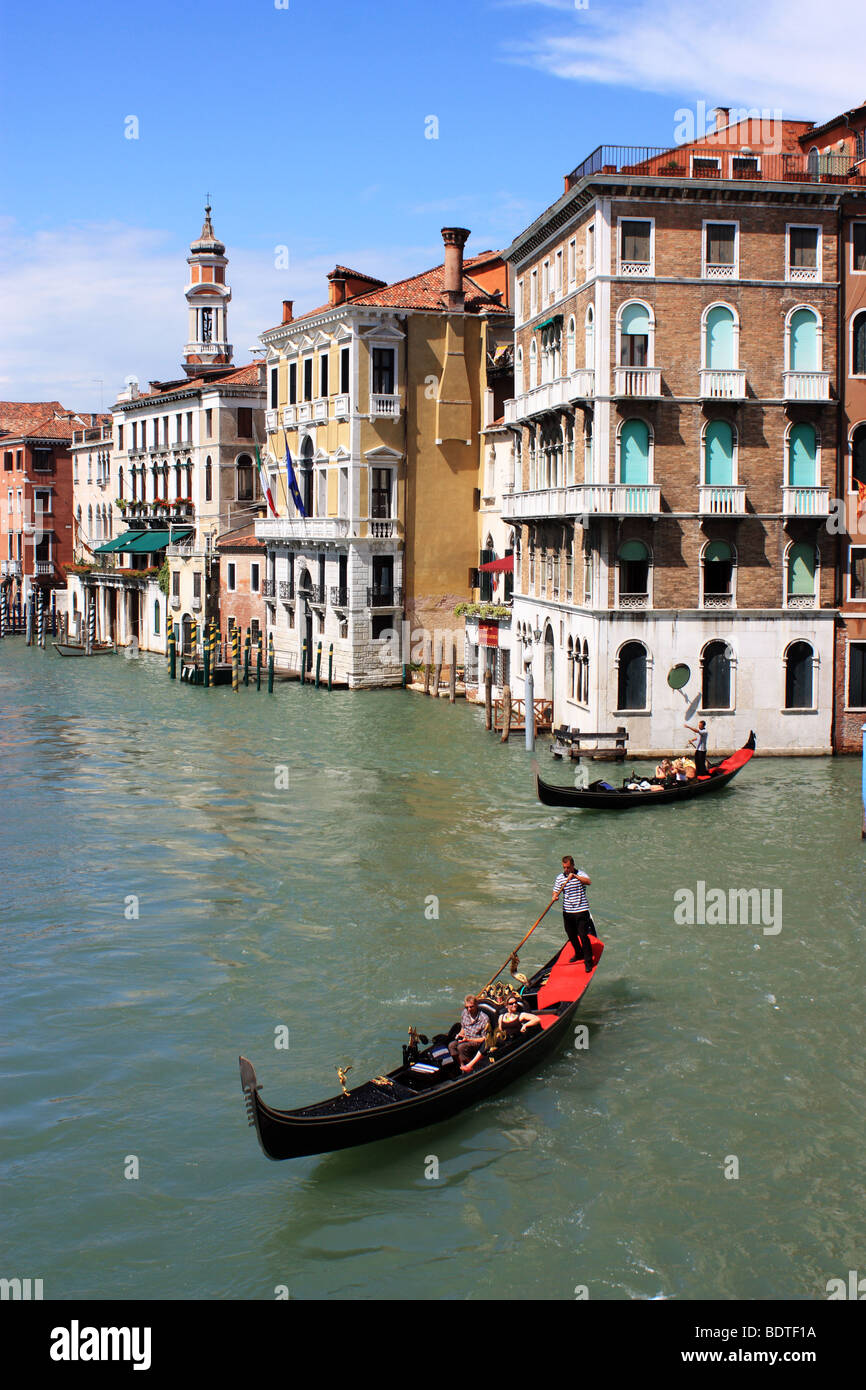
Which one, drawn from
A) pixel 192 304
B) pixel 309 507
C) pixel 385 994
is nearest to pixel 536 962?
pixel 385 994

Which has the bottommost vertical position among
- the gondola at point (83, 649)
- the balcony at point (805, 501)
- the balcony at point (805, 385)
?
the gondola at point (83, 649)

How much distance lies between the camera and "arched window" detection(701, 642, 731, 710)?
25594 millimetres

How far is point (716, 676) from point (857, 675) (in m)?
2.83

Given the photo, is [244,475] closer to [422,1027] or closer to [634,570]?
[634,570]

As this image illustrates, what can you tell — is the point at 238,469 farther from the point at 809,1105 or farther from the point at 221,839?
the point at 809,1105

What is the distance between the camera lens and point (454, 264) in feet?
123

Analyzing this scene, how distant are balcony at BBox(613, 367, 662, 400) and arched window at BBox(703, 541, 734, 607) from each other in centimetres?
300

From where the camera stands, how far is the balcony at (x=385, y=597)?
125ft

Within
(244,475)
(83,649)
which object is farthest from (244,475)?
(83,649)

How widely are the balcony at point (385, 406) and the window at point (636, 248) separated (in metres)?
13.6

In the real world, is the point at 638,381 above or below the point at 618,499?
above

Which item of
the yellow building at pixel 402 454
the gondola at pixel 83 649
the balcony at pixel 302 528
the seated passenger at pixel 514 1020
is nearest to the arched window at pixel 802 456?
the yellow building at pixel 402 454

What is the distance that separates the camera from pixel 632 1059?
482 inches

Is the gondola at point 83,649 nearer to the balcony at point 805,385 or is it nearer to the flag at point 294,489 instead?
the flag at point 294,489
